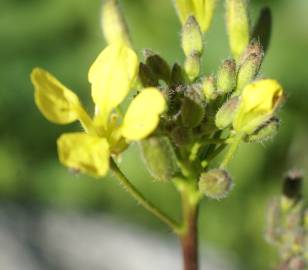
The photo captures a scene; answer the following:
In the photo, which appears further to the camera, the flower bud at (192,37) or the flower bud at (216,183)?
the flower bud at (192,37)

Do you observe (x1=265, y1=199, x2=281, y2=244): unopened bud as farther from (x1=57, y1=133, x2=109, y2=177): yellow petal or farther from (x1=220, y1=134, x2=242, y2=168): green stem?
(x1=57, y1=133, x2=109, y2=177): yellow petal

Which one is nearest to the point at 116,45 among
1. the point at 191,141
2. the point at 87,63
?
the point at 191,141

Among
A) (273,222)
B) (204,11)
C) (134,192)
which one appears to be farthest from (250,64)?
Answer: (273,222)

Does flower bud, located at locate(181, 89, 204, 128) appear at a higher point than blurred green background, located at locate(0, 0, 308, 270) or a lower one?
higher

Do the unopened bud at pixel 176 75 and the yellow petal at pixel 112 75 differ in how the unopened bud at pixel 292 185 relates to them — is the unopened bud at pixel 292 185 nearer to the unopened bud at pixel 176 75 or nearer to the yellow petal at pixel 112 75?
the unopened bud at pixel 176 75

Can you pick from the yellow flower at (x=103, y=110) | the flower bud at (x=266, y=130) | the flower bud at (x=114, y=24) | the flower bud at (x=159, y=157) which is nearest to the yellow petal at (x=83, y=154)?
the yellow flower at (x=103, y=110)

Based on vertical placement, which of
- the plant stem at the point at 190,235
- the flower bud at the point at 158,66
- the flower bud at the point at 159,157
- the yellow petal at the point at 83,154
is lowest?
the plant stem at the point at 190,235

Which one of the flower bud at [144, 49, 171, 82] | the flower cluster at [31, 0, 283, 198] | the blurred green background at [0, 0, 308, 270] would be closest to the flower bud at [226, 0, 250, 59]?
the flower cluster at [31, 0, 283, 198]

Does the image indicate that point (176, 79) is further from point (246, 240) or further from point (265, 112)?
point (246, 240)
